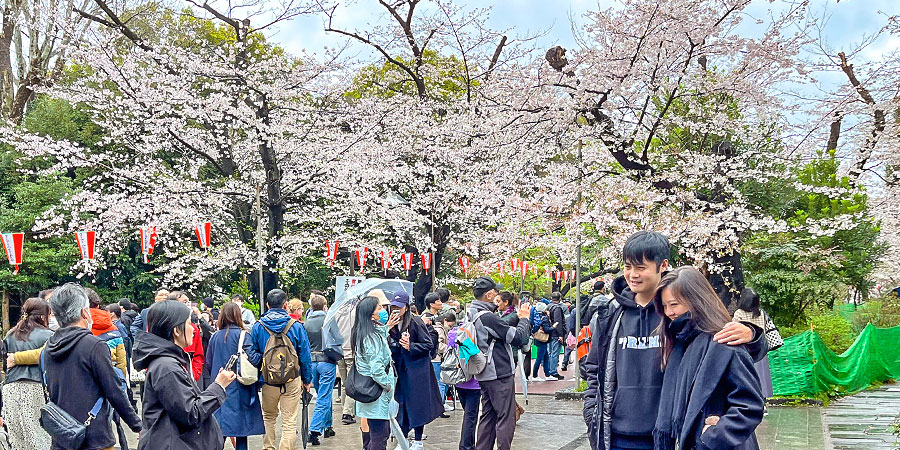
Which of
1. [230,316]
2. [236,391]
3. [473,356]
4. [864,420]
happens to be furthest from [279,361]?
[864,420]

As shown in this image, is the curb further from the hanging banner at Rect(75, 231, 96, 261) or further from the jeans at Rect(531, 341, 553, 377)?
the hanging banner at Rect(75, 231, 96, 261)

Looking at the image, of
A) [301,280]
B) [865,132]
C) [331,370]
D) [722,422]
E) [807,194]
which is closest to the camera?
[722,422]

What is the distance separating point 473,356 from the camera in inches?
288

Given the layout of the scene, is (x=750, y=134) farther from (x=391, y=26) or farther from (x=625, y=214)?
(x=391, y=26)

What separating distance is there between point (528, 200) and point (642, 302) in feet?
41.5

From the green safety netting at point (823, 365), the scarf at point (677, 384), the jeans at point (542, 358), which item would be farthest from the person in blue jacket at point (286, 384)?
the jeans at point (542, 358)

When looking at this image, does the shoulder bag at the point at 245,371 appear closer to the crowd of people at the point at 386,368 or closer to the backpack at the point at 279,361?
the crowd of people at the point at 386,368

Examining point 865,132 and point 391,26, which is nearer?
point 865,132

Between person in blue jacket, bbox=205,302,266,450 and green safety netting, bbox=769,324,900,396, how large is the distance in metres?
8.57

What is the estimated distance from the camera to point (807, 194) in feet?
53.3

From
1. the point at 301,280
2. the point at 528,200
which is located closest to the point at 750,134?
the point at 528,200

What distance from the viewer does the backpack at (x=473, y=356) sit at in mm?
7281

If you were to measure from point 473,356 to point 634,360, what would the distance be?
10.9 feet

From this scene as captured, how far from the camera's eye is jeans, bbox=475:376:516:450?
736 cm
